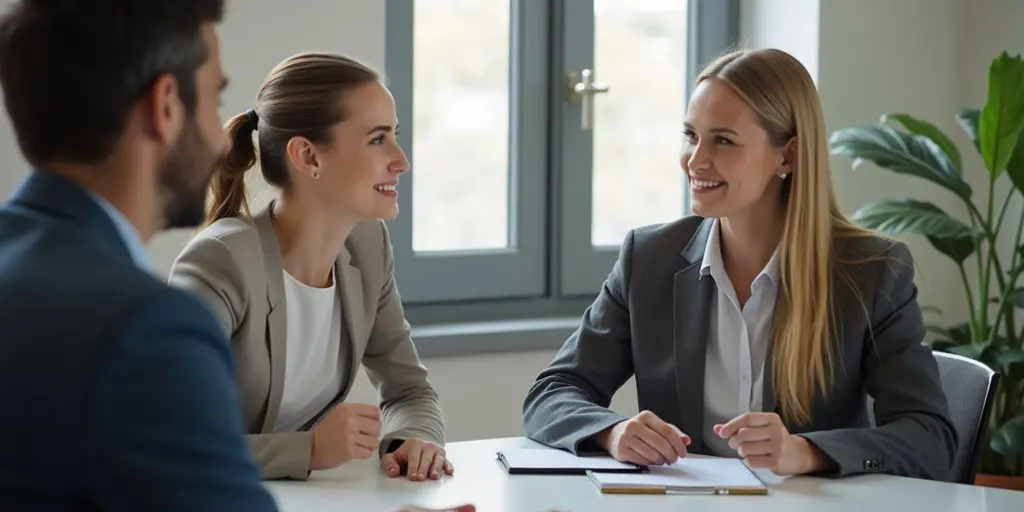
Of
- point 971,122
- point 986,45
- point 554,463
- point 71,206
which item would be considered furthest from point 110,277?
point 986,45

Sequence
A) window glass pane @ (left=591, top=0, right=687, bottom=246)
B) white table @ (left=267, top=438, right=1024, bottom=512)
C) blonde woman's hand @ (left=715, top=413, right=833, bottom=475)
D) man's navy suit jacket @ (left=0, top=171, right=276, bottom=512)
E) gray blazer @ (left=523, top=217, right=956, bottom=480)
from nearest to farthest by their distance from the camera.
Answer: man's navy suit jacket @ (left=0, top=171, right=276, bottom=512) → white table @ (left=267, top=438, right=1024, bottom=512) → blonde woman's hand @ (left=715, top=413, right=833, bottom=475) → gray blazer @ (left=523, top=217, right=956, bottom=480) → window glass pane @ (left=591, top=0, right=687, bottom=246)

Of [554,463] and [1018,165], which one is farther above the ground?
[1018,165]

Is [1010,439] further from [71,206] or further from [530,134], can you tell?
[71,206]

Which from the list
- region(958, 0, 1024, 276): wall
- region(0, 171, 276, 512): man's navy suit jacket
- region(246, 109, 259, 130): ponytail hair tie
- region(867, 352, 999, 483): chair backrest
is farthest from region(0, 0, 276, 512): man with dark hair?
region(958, 0, 1024, 276): wall

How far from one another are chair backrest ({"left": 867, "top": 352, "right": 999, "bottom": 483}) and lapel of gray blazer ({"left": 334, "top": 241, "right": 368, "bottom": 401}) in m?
0.86

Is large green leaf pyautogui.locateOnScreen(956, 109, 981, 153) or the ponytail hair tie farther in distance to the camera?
large green leaf pyautogui.locateOnScreen(956, 109, 981, 153)

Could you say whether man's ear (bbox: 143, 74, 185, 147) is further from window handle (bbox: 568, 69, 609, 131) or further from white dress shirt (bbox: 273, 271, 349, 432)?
window handle (bbox: 568, 69, 609, 131)

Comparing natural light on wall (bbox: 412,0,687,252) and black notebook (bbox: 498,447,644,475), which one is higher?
natural light on wall (bbox: 412,0,687,252)

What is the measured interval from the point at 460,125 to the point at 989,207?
53.4 inches

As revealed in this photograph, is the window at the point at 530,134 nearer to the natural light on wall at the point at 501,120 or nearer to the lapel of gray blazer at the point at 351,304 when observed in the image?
the natural light on wall at the point at 501,120

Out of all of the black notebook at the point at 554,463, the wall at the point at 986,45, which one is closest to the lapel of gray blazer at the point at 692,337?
the black notebook at the point at 554,463

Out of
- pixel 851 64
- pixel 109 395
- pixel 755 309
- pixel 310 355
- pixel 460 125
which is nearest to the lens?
pixel 109 395

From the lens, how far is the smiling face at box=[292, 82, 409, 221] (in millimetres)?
2240

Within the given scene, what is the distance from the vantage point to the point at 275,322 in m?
2.11
